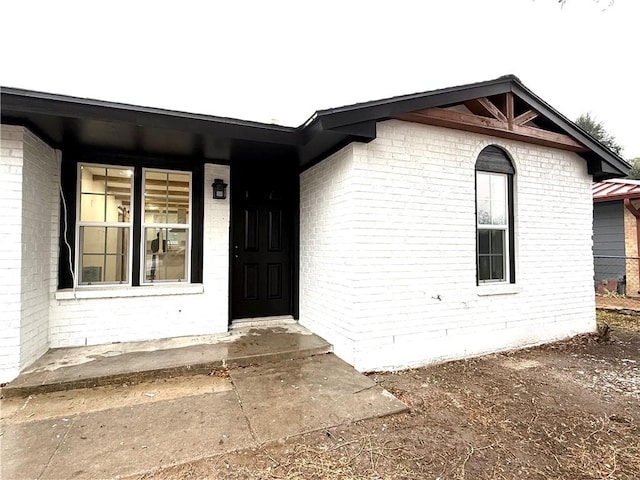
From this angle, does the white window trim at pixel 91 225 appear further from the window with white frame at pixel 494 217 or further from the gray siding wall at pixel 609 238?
the gray siding wall at pixel 609 238

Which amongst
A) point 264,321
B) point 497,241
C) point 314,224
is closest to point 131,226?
point 264,321

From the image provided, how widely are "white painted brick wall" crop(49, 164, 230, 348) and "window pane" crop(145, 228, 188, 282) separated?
23 centimetres

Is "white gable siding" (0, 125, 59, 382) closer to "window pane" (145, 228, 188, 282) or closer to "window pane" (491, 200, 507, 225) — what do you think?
"window pane" (145, 228, 188, 282)

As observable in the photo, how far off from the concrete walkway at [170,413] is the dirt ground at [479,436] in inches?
6.6

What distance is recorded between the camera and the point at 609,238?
30.8 feet

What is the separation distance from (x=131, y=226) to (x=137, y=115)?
5.46ft

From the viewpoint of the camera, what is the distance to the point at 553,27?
11.0 ft

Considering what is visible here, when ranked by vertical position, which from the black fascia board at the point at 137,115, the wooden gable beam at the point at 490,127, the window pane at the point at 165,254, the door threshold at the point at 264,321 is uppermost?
the wooden gable beam at the point at 490,127

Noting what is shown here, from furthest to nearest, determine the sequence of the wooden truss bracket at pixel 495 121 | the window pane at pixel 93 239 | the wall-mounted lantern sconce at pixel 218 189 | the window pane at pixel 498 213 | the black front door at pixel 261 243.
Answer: the black front door at pixel 261 243 < the window pane at pixel 498 213 < the wall-mounted lantern sconce at pixel 218 189 < the window pane at pixel 93 239 < the wooden truss bracket at pixel 495 121

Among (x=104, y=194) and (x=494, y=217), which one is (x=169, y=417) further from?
(x=494, y=217)

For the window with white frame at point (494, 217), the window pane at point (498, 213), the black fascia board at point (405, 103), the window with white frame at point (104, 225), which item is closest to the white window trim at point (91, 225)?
the window with white frame at point (104, 225)

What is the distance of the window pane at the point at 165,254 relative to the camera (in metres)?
4.42

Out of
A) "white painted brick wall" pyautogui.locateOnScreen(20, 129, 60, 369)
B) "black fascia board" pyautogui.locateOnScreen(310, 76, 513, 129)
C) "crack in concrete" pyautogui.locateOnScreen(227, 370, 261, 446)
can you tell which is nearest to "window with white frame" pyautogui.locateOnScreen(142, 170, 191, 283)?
"white painted brick wall" pyautogui.locateOnScreen(20, 129, 60, 369)

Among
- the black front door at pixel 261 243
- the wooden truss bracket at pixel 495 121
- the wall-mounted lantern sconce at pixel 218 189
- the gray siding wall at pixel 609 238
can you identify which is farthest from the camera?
the gray siding wall at pixel 609 238
